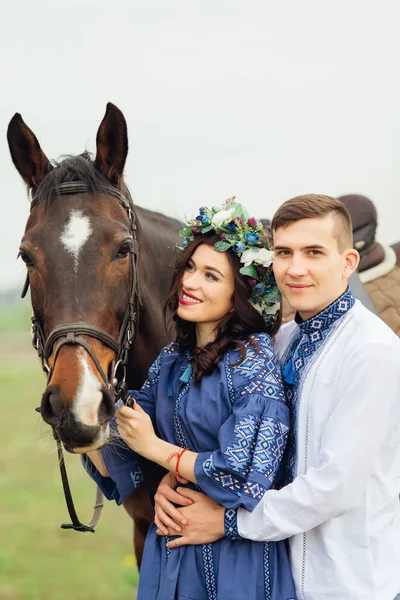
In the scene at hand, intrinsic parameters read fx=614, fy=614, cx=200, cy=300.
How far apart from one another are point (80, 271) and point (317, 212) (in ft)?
2.27

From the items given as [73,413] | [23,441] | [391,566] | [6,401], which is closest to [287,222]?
[73,413]

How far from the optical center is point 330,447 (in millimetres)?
1504

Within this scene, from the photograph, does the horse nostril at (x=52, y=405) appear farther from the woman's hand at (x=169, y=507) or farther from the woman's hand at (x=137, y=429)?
the woman's hand at (x=169, y=507)

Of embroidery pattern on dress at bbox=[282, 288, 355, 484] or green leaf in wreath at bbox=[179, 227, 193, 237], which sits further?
green leaf in wreath at bbox=[179, 227, 193, 237]

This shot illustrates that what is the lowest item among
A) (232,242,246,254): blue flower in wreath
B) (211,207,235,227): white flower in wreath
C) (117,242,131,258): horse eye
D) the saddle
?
(232,242,246,254): blue flower in wreath

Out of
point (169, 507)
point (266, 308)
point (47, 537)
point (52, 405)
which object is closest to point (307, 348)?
point (266, 308)

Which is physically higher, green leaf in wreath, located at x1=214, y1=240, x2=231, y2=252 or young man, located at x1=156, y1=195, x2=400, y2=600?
green leaf in wreath, located at x1=214, y1=240, x2=231, y2=252

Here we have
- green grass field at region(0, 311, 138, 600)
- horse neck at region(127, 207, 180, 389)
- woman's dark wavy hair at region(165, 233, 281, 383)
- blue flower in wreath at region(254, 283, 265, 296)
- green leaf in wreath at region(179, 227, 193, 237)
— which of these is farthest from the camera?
green grass field at region(0, 311, 138, 600)

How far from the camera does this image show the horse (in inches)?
62.3

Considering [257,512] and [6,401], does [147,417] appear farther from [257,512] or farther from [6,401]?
[6,401]

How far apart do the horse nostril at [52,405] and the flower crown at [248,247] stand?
2.11 ft

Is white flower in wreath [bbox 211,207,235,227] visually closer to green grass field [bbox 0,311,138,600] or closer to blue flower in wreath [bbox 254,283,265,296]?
blue flower in wreath [bbox 254,283,265,296]

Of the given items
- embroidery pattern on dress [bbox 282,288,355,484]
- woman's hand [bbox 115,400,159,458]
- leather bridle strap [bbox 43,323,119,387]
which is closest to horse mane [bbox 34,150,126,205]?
leather bridle strap [bbox 43,323,119,387]

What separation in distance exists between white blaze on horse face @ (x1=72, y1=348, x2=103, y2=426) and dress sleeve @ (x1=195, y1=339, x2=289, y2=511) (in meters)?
0.31
